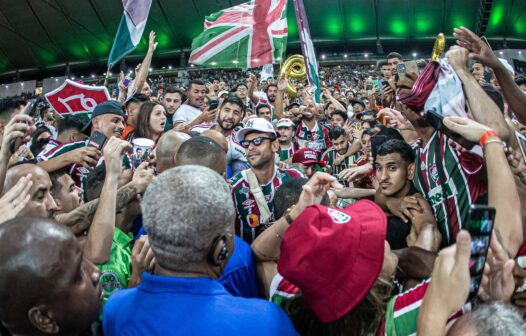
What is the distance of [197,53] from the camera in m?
8.38

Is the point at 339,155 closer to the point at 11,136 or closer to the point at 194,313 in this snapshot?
the point at 11,136

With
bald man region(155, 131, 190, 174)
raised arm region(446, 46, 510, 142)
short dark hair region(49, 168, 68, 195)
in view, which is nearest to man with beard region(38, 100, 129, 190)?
short dark hair region(49, 168, 68, 195)

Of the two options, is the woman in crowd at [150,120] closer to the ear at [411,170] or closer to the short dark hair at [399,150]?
the short dark hair at [399,150]

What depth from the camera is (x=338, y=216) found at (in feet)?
5.16

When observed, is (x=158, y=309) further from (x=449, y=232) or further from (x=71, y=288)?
(x=449, y=232)

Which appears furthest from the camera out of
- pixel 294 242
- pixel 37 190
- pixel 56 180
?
pixel 56 180

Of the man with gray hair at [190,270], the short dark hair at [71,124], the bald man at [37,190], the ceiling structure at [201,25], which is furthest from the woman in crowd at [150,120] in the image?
the ceiling structure at [201,25]

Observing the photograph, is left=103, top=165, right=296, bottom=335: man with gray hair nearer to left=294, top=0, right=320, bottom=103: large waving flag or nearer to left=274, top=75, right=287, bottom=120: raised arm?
left=294, top=0, right=320, bottom=103: large waving flag

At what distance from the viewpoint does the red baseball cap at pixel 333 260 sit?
149 cm

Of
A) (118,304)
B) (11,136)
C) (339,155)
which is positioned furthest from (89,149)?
(339,155)

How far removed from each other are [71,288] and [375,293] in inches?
43.5

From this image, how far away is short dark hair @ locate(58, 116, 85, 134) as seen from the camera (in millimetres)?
5133

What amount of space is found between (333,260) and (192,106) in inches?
225

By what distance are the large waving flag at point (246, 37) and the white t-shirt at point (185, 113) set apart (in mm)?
1728
